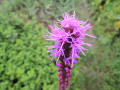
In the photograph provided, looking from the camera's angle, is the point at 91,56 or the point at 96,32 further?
the point at 96,32

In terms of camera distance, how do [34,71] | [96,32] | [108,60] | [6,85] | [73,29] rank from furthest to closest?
[96,32] < [108,60] < [34,71] < [6,85] < [73,29]

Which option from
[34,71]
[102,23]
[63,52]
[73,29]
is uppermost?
[102,23]

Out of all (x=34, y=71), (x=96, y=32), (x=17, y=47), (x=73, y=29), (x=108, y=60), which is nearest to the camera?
(x=73, y=29)

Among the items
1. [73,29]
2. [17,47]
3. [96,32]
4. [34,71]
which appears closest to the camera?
[73,29]

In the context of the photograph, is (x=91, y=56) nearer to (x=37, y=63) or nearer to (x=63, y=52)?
(x=37, y=63)

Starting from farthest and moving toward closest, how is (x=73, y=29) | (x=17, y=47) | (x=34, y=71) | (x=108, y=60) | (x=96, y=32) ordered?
(x=96, y=32) → (x=108, y=60) → (x=17, y=47) → (x=34, y=71) → (x=73, y=29)

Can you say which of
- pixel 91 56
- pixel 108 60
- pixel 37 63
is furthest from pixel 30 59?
pixel 108 60

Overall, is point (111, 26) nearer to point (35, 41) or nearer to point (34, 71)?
point (35, 41)

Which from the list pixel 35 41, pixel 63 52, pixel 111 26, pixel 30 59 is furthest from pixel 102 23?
pixel 63 52

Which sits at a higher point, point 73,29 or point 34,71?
point 73,29
